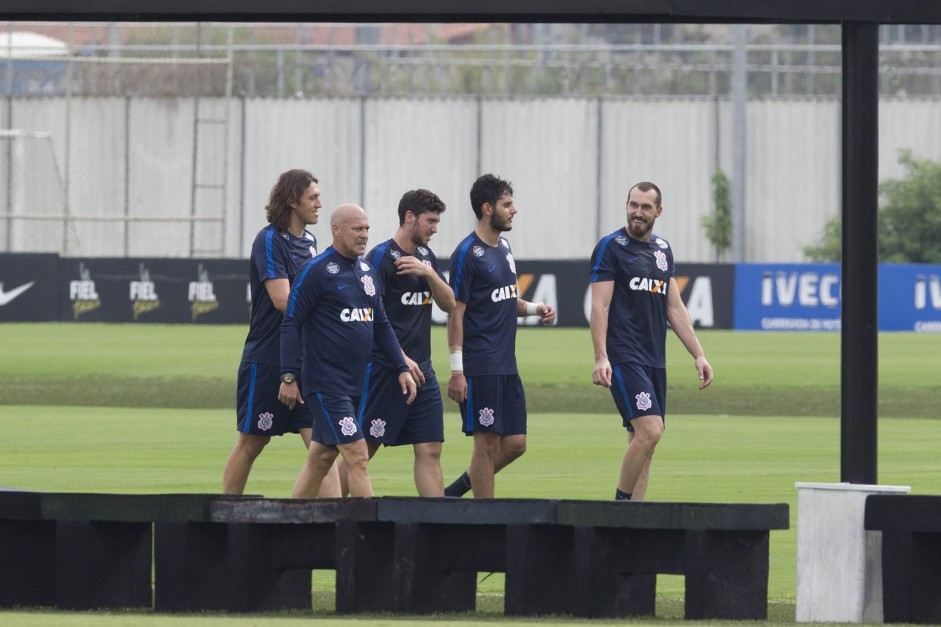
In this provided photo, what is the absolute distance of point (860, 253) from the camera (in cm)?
767

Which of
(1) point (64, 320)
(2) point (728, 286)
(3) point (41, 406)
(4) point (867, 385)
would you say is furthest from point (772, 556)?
(1) point (64, 320)

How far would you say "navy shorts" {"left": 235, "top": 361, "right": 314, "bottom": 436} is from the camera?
9.80m

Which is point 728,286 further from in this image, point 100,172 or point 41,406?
point 100,172

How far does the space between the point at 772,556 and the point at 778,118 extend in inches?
1524

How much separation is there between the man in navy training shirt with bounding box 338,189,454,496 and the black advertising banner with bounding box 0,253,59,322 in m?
26.4

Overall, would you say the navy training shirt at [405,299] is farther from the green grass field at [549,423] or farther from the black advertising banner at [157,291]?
the black advertising banner at [157,291]

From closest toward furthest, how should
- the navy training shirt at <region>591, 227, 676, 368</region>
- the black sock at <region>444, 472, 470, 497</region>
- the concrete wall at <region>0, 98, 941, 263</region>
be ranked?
the navy training shirt at <region>591, 227, 676, 368</region> < the black sock at <region>444, 472, 470, 497</region> < the concrete wall at <region>0, 98, 941, 263</region>

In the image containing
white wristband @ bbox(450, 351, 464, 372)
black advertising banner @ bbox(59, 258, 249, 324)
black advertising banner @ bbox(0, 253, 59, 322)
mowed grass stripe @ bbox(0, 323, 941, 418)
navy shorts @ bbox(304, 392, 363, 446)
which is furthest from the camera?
black advertising banner @ bbox(59, 258, 249, 324)

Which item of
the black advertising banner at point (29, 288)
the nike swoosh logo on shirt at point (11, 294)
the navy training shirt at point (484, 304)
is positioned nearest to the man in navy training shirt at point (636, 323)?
the navy training shirt at point (484, 304)

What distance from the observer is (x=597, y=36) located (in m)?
50.5

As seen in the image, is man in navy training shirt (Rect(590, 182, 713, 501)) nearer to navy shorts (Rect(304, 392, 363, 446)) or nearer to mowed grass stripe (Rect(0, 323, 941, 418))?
navy shorts (Rect(304, 392, 363, 446))

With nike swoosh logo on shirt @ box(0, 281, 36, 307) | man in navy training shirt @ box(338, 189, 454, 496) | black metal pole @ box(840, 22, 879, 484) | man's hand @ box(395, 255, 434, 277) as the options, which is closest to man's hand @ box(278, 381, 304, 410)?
man in navy training shirt @ box(338, 189, 454, 496)

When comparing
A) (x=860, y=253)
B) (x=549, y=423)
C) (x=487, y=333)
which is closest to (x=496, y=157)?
(x=549, y=423)

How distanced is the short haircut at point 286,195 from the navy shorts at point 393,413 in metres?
0.95
